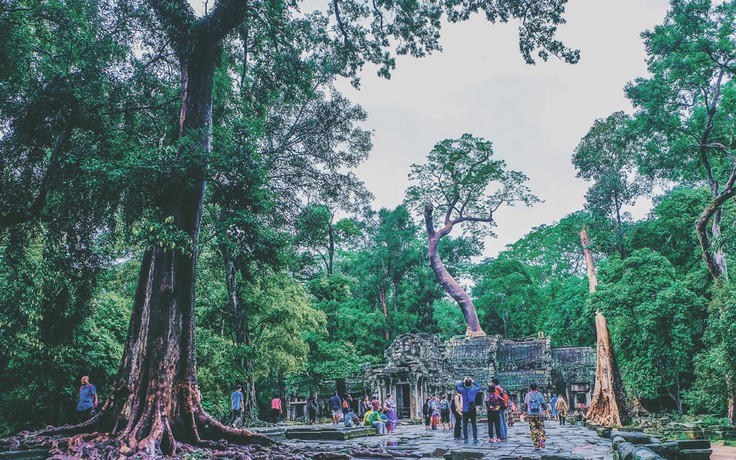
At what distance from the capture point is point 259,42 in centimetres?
1218

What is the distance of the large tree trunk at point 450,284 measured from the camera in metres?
32.2

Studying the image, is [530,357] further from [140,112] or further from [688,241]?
[140,112]

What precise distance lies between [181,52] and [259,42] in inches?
114

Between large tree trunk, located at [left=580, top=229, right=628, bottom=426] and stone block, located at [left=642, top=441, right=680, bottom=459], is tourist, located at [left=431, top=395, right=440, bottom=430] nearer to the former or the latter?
large tree trunk, located at [left=580, top=229, right=628, bottom=426]

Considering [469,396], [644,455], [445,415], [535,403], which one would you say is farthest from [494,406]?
[445,415]

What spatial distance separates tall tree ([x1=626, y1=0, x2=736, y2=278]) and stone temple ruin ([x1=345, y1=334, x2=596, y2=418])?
1313 centimetres

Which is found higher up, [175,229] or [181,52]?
[181,52]

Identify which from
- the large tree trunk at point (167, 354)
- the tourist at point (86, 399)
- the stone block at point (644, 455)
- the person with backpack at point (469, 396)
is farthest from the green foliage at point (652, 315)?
the tourist at point (86, 399)

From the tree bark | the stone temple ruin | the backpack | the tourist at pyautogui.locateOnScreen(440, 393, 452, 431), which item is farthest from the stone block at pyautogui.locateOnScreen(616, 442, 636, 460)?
the stone temple ruin

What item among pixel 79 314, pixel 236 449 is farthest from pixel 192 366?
pixel 79 314

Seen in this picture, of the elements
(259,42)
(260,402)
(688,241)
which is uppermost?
(259,42)

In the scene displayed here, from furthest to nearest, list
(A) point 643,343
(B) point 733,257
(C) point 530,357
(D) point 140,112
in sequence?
(C) point 530,357
(A) point 643,343
(B) point 733,257
(D) point 140,112

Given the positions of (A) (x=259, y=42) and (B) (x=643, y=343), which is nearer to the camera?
(A) (x=259, y=42)

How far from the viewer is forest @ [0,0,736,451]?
334 inches
